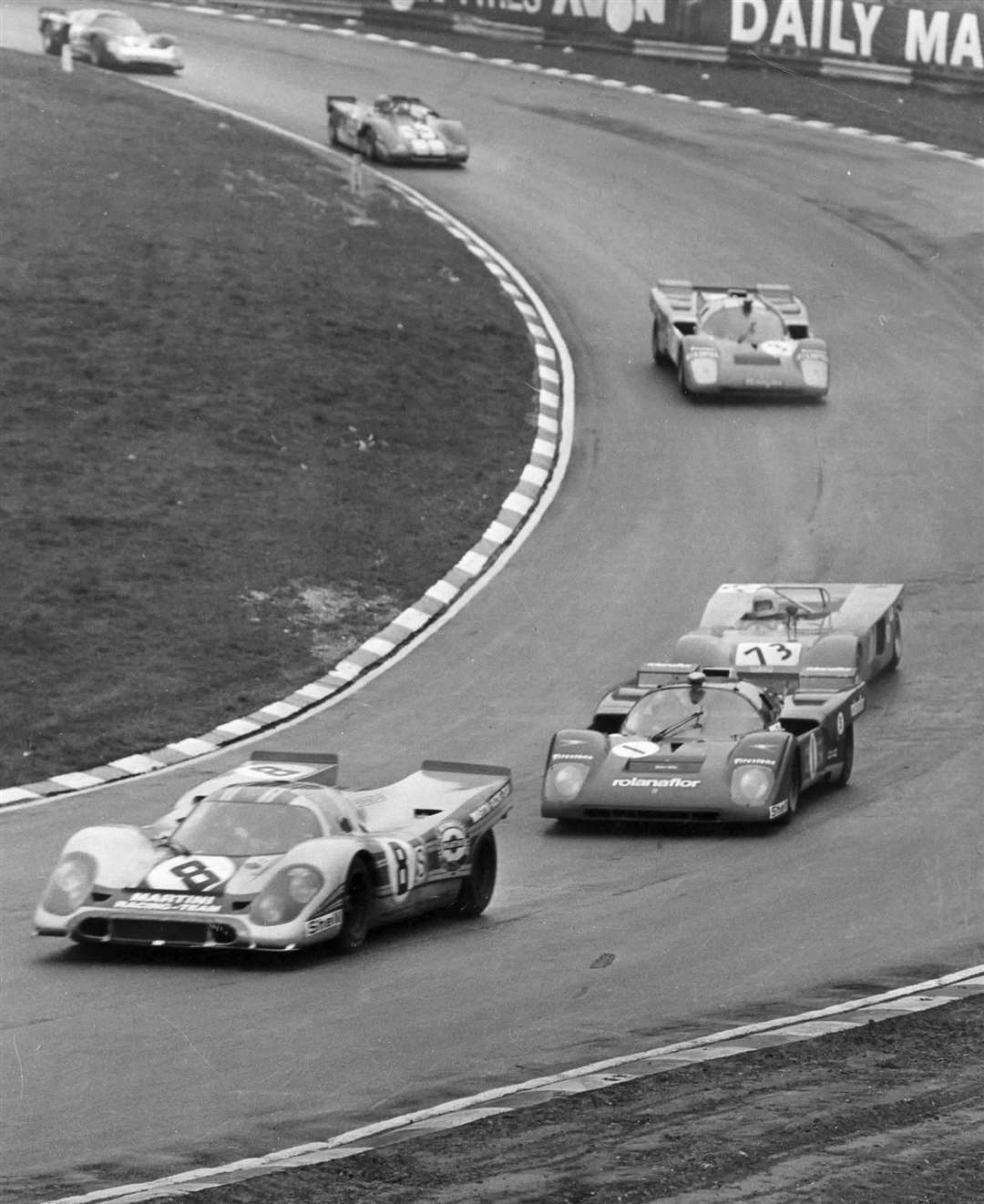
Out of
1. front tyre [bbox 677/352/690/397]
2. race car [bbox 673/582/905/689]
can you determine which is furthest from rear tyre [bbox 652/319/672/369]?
race car [bbox 673/582/905/689]

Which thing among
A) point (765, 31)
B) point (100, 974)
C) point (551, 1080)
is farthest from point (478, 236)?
point (551, 1080)

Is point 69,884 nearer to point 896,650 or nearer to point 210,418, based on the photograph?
point 896,650

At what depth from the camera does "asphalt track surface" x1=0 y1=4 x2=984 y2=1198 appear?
430 inches

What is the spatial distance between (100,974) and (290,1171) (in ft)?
13.7

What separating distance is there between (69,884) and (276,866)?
125 centimetres

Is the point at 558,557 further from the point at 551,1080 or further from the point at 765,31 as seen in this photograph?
the point at 765,31

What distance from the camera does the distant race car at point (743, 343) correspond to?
30719mm

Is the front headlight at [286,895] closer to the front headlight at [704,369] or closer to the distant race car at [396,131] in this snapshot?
the front headlight at [704,369]

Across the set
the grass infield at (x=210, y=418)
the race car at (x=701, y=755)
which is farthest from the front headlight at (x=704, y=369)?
the race car at (x=701, y=755)

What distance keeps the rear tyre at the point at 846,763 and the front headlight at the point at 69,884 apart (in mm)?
7165

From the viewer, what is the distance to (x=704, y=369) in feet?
101

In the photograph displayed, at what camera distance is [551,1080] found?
33.7 ft

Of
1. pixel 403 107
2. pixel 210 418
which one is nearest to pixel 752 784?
pixel 210 418

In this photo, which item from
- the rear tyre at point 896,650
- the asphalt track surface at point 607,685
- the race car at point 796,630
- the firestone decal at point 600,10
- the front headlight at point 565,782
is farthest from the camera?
the firestone decal at point 600,10
